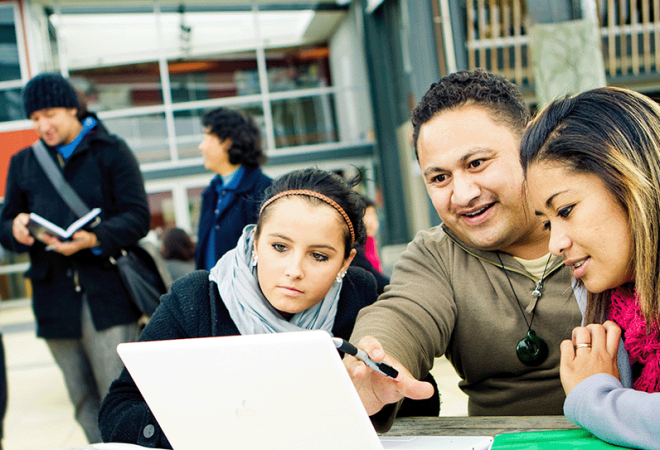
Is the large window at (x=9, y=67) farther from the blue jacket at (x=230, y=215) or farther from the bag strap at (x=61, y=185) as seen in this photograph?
the bag strap at (x=61, y=185)

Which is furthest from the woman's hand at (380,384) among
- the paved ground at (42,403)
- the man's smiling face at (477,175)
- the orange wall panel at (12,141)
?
the orange wall panel at (12,141)

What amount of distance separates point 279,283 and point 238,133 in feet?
6.03

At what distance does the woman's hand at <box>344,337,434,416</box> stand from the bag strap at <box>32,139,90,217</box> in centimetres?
178

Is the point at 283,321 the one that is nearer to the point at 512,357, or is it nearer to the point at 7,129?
the point at 512,357

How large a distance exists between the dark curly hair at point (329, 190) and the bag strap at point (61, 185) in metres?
1.17

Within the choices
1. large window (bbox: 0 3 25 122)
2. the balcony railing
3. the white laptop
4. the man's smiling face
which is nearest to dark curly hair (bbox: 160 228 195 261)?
the man's smiling face

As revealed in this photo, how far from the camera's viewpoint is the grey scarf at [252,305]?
152 centimetres

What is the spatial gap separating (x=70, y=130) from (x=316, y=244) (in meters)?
1.62

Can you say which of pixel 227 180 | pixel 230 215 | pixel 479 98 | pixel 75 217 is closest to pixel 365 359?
pixel 479 98

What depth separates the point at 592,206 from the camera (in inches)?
40.1

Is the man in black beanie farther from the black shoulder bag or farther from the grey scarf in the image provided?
the grey scarf

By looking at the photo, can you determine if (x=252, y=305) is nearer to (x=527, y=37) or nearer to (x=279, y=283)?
(x=279, y=283)

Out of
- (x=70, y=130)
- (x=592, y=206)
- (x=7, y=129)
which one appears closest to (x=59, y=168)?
(x=70, y=130)

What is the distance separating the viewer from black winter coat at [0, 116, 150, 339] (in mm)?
2436
